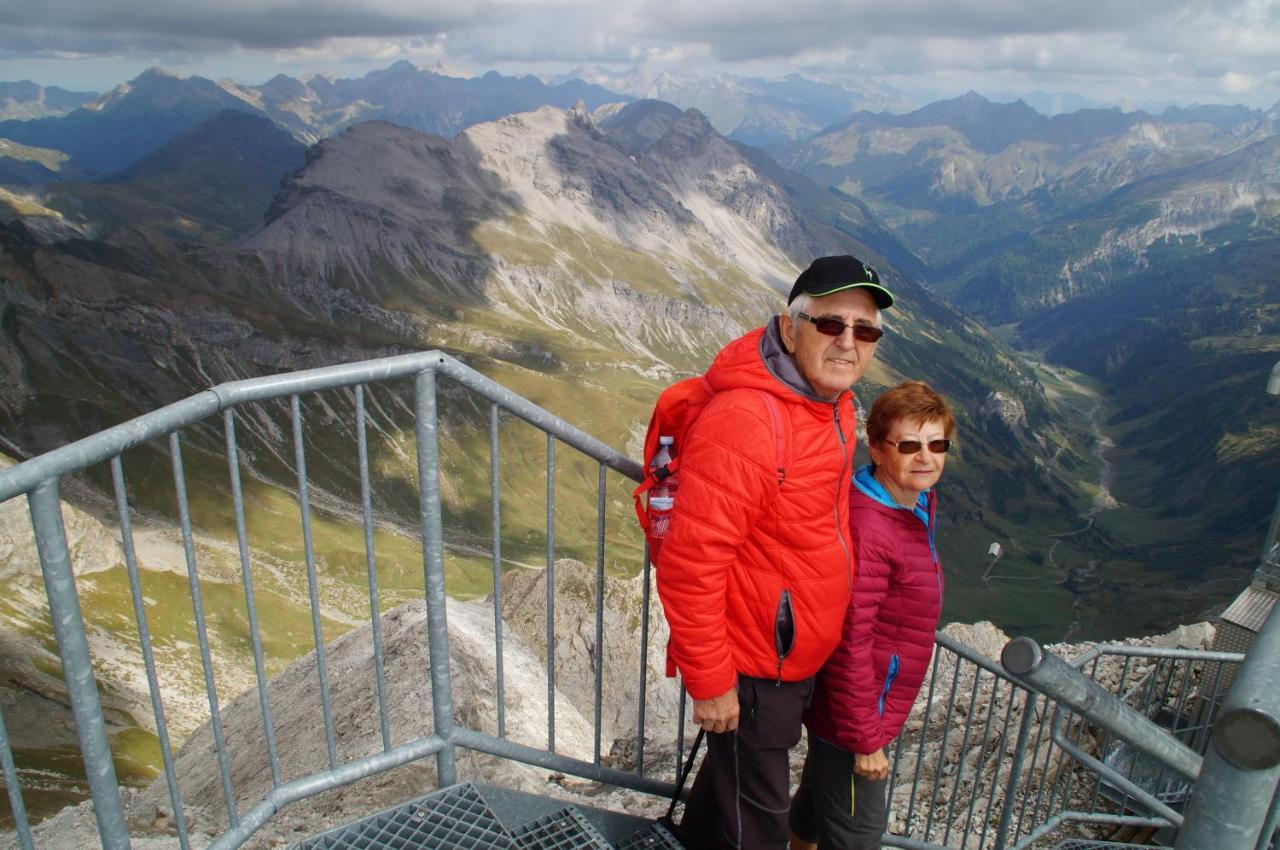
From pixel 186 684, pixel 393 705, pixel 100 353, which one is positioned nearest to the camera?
pixel 393 705

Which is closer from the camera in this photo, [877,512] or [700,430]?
[700,430]

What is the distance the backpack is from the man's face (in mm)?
356

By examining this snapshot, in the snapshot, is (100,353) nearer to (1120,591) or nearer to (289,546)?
(289,546)

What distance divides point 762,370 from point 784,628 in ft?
5.36

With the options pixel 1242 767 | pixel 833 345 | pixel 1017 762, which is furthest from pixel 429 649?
pixel 1242 767

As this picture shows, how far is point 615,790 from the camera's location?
10695 millimetres

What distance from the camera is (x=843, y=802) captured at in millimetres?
6055

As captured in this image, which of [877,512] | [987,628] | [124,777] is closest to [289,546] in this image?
[124,777]

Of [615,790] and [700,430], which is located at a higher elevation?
[700,430]

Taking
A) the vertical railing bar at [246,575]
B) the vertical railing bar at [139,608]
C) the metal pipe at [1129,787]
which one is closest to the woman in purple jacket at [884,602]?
the metal pipe at [1129,787]

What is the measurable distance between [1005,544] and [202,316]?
177684mm

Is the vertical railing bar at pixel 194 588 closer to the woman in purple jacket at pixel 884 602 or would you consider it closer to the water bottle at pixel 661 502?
the water bottle at pixel 661 502

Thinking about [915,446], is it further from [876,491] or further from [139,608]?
[139,608]

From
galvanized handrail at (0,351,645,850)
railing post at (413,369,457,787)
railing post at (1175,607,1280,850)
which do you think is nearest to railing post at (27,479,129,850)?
galvanized handrail at (0,351,645,850)
